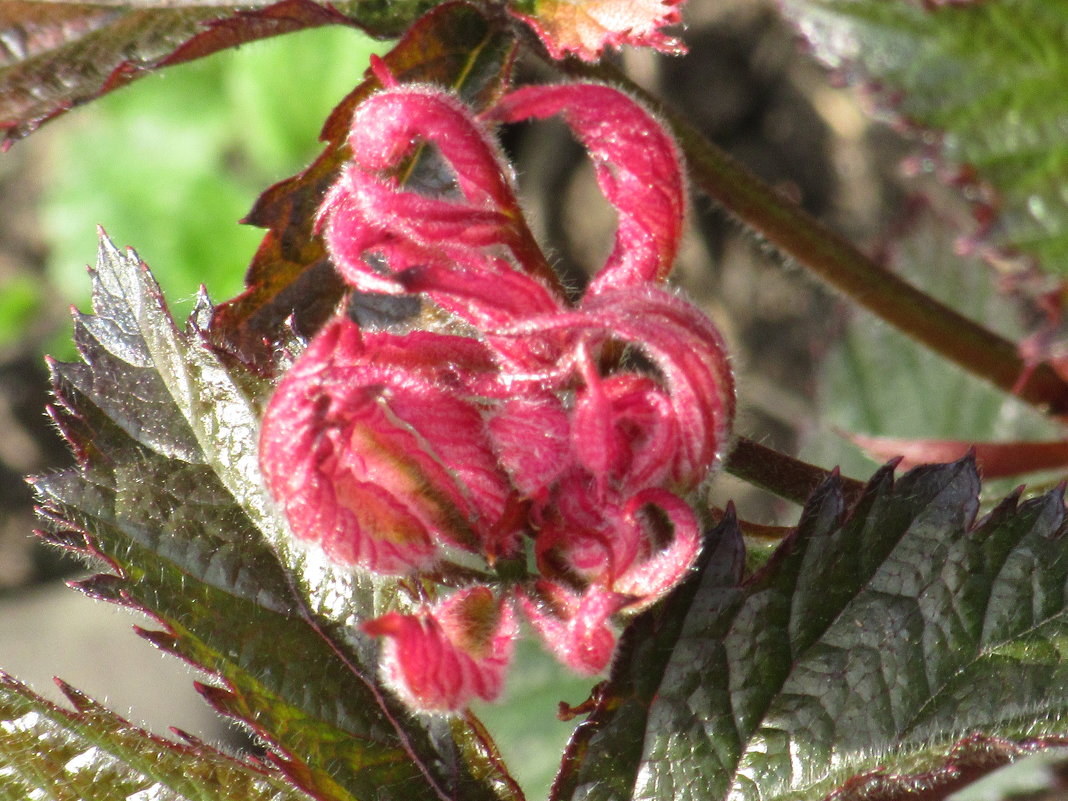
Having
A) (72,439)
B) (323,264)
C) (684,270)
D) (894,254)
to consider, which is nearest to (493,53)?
(323,264)

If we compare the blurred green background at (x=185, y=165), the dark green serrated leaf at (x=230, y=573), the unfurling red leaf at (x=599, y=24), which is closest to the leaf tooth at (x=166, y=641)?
the dark green serrated leaf at (x=230, y=573)

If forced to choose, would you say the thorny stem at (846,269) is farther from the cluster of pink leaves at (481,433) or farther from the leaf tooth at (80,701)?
the leaf tooth at (80,701)

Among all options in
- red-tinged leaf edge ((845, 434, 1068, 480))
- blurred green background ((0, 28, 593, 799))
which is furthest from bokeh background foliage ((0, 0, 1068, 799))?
blurred green background ((0, 28, 593, 799))

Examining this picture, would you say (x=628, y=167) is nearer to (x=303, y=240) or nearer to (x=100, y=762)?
(x=303, y=240)

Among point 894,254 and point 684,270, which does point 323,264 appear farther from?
point 684,270

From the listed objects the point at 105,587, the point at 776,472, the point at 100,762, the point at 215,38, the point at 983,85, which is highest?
the point at 983,85

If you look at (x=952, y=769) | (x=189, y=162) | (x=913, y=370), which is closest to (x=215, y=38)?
(x=952, y=769)
